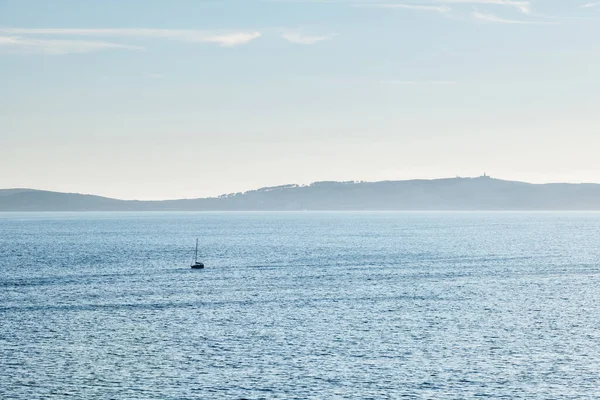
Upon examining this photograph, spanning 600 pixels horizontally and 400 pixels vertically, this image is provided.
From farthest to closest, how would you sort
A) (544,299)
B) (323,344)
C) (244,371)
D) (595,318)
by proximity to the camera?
(544,299) → (595,318) → (323,344) → (244,371)

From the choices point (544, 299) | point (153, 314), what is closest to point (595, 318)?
point (544, 299)

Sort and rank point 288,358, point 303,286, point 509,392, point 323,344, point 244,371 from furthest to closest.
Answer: point 303,286 < point 323,344 < point 288,358 < point 244,371 < point 509,392

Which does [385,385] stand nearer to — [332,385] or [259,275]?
[332,385]

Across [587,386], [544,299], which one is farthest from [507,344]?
[544,299]

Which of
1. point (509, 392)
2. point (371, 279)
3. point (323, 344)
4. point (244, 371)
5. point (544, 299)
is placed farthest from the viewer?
point (371, 279)

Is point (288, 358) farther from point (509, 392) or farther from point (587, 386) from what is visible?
point (587, 386)

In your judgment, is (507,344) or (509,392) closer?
(509,392)

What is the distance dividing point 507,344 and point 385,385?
19962mm

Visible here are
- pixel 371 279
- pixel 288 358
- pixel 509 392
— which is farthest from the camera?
pixel 371 279

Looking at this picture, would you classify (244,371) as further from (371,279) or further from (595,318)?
(371,279)

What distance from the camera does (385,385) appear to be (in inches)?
2598

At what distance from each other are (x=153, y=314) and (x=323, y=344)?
26.4 m

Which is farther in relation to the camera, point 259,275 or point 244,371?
point 259,275

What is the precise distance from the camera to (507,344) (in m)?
81.4
